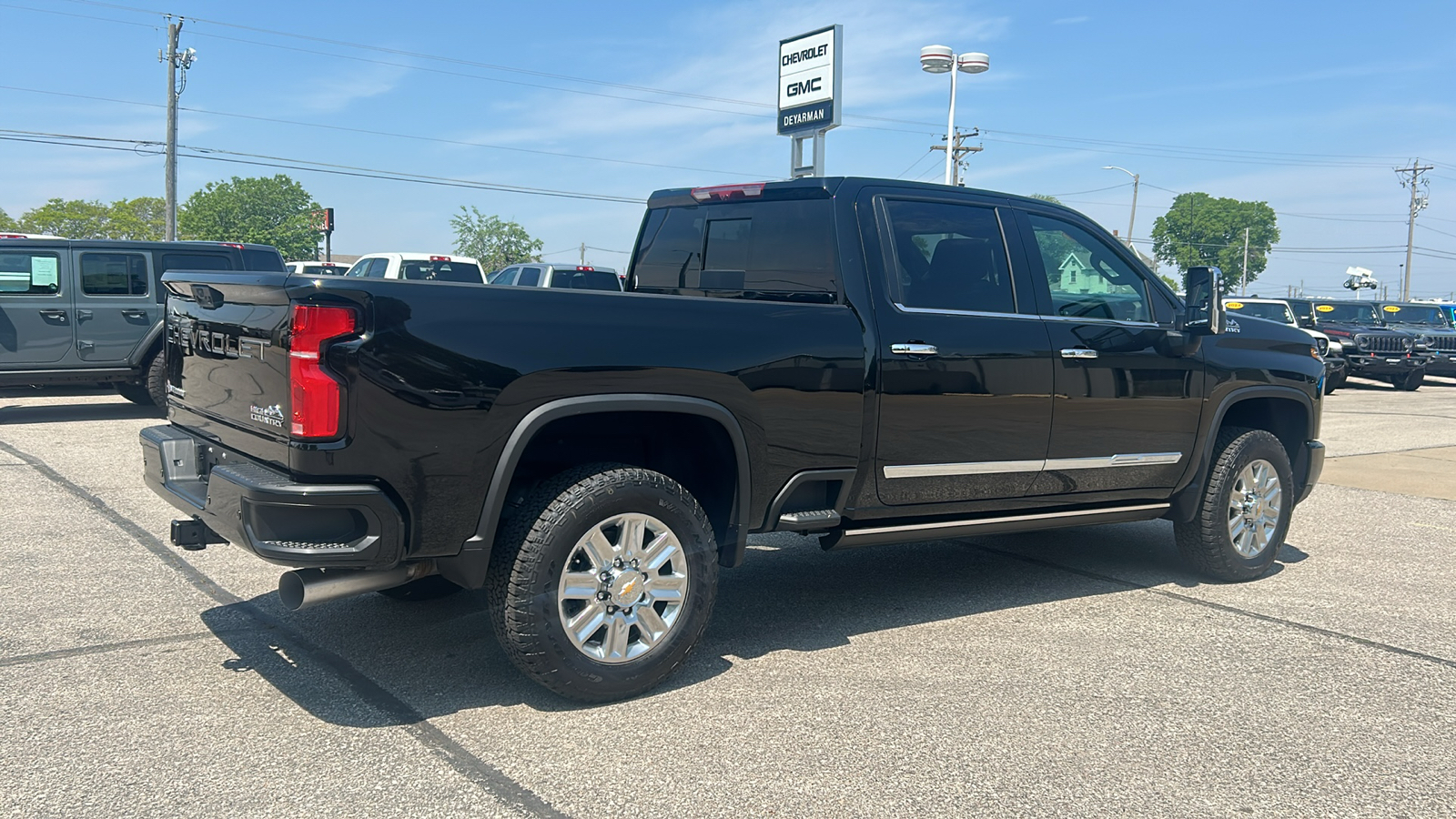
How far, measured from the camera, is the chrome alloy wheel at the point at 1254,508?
6.13 m

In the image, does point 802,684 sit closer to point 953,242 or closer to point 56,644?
point 953,242

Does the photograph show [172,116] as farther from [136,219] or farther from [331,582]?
[136,219]

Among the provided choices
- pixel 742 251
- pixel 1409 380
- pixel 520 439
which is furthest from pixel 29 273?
pixel 1409 380

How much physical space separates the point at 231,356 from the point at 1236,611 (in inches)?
186

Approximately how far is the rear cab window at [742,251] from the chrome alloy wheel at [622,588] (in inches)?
53.5

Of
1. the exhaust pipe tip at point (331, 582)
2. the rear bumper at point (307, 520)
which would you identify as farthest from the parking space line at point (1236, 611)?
the rear bumper at point (307, 520)

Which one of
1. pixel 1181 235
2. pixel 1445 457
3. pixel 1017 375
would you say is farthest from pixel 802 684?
pixel 1181 235

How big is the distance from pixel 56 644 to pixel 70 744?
118 centimetres

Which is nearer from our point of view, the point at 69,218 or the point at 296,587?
the point at 296,587

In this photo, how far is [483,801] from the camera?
323cm

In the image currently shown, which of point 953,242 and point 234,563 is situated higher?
point 953,242

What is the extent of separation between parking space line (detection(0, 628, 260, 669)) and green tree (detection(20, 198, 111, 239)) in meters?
126

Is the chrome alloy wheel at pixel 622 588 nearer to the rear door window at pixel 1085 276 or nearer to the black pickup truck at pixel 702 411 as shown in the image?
the black pickup truck at pixel 702 411

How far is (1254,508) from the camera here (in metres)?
6.20
